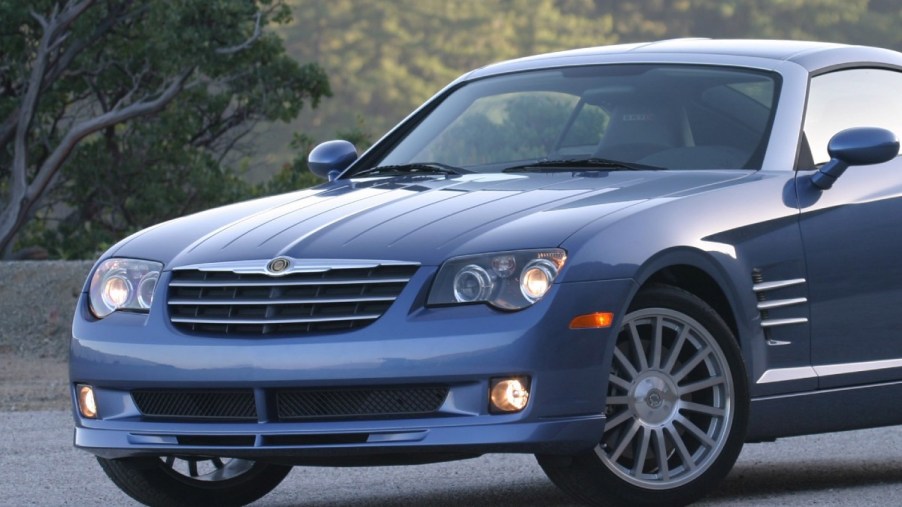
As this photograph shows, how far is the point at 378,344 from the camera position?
575 cm

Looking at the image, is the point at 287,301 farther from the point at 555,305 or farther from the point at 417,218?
the point at 555,305

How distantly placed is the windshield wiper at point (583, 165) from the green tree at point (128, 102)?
1738cm

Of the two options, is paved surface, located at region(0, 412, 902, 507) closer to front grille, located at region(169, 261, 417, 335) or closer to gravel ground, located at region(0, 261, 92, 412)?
front grille, located at region(169, 261, 417, 335)

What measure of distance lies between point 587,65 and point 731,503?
1966mm

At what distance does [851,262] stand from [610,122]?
1.06 m

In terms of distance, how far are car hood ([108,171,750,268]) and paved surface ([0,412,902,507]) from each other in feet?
3.62

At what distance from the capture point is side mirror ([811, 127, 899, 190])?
6840mm

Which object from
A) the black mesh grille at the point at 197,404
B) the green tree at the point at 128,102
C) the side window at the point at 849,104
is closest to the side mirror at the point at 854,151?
the side window at the point at 849,104

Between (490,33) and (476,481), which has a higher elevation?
(476,481)

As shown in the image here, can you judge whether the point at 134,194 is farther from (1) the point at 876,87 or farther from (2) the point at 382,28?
(2) the point at 382,28

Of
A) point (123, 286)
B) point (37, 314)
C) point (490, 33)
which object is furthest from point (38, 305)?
point (490, 33)

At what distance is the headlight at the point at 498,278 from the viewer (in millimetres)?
5766

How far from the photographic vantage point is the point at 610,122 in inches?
289

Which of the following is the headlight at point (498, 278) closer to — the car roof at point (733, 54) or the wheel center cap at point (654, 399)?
the wheel center cap at point (654, 399)
